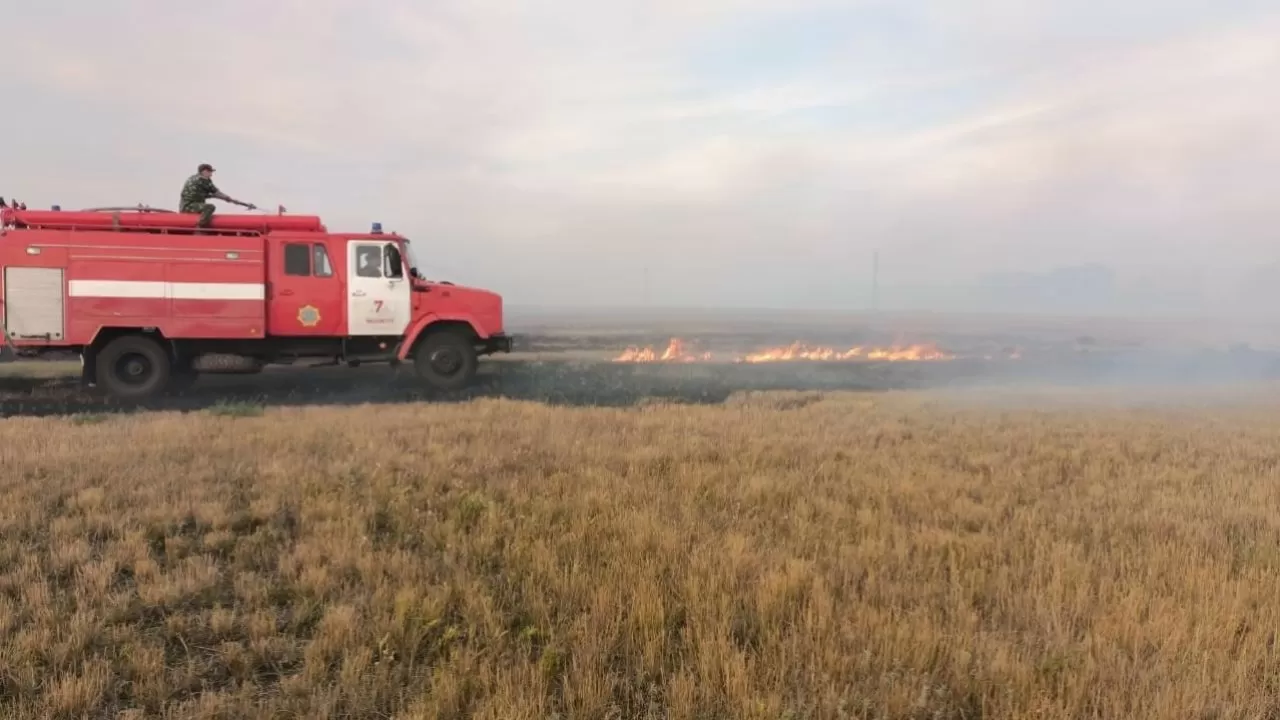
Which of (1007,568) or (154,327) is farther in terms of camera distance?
(154,327)

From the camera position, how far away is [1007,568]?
16.1 ft

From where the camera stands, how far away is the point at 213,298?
12719 mm

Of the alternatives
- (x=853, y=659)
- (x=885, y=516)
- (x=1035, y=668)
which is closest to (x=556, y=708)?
(x=853, y=659)

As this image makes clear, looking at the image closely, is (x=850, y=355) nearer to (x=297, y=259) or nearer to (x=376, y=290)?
(x=376, y=290)

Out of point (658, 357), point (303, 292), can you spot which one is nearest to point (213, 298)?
point (303, 292)

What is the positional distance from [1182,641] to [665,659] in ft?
9.68

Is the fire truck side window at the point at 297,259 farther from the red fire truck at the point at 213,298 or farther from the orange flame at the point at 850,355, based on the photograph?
the orange flame at the point at 850,355

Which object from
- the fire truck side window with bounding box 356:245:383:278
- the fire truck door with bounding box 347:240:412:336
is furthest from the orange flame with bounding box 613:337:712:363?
the fire truck side window with bounding box 356:245:383:278

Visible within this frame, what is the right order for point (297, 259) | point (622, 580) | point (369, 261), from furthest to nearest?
point (369, 261), point (297, 259), point (622, 580)

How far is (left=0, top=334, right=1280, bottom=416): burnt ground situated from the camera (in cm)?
1313

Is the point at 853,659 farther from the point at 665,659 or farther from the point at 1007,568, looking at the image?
the point at 1007,568

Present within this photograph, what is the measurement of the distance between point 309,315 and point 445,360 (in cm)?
272

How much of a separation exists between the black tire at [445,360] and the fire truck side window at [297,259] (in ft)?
8.56

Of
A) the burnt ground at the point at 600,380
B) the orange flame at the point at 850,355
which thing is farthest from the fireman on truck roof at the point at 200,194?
the orange flame at the point at 850,355
